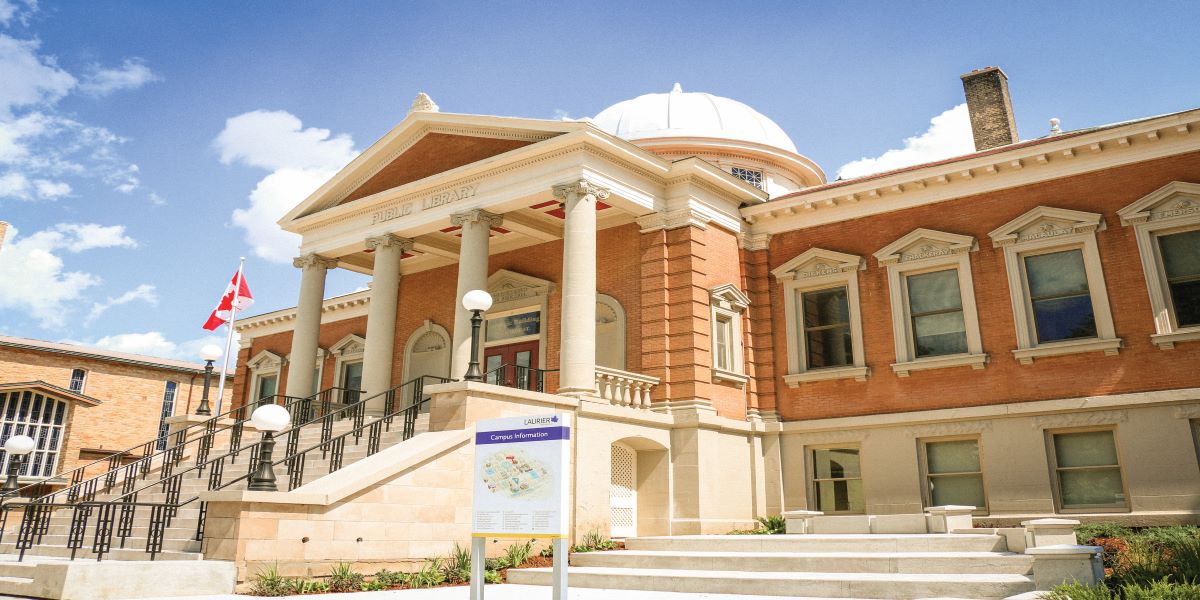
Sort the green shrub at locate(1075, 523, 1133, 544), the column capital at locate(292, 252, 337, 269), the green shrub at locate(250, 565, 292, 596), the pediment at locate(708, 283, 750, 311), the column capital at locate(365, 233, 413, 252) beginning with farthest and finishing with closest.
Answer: the column capital at locate(292, 252, 337, 269)
the column capital at locate(365, 233, 413, 252)
the pediment at locate(708, 283, 750, 311)
the green shrub at locate(1075, 523, 1133, 544)
the green shrub at locate(250, 565, 292, 596)

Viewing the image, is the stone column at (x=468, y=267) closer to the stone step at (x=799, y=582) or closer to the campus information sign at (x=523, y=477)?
the stone step at (x=799, y=582)

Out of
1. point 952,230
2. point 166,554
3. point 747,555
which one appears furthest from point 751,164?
point 166,554

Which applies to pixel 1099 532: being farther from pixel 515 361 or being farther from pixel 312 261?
pixel 312 261

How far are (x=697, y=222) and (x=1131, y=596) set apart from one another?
503 inches

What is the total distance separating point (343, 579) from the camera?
11852 mm

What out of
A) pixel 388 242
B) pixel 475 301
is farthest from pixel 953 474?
pixel 388 242

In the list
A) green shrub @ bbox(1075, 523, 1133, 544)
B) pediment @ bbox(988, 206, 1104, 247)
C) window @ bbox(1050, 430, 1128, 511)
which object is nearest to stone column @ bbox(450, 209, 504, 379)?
pediment @ bbox(988, 206, 1104, 247)

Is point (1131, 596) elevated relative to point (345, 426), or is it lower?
lower

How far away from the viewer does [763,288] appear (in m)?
21.1

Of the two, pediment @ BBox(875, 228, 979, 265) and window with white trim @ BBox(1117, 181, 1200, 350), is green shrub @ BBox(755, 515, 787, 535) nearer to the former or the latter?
pediment @ BBox(875, 228, 979, 265)

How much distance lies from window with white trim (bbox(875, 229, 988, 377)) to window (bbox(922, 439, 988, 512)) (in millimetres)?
1761

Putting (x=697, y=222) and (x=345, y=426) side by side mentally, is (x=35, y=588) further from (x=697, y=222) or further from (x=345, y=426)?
(x=697, y=222)

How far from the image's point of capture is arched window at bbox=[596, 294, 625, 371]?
64.4ft

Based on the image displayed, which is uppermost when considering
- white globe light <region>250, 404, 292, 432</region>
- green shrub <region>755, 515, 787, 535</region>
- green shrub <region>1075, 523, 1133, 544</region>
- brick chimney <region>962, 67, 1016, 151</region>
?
brick chimney <region>962, 67, 1016, 151</region>
